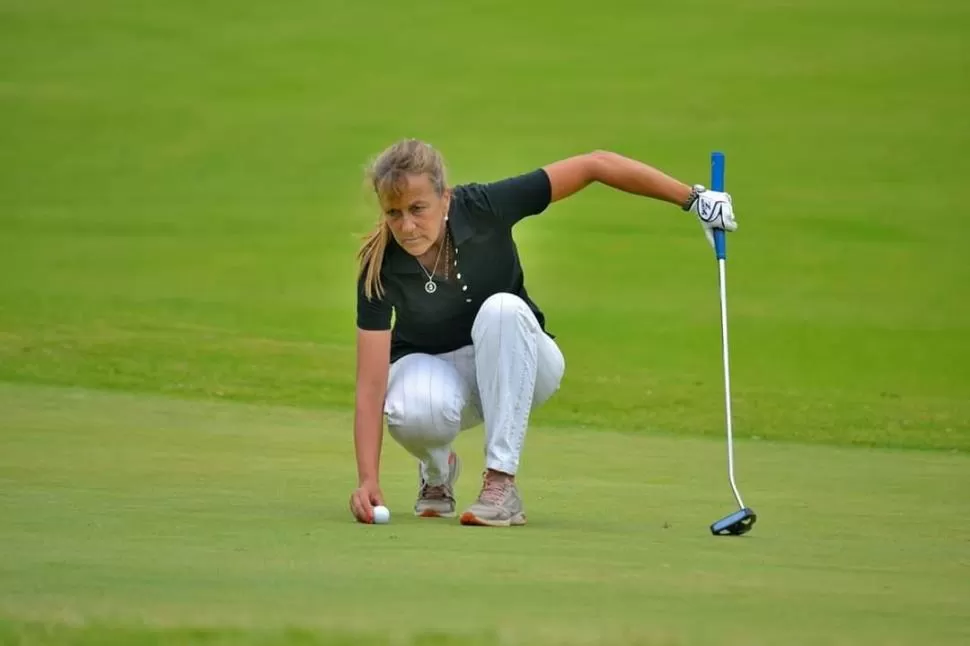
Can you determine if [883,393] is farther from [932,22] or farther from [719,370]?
[932,22]

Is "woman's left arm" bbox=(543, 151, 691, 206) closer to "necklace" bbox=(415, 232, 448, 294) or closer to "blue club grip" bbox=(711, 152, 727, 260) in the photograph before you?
"blue club grip" bbox=(711, 152, 727, 260)

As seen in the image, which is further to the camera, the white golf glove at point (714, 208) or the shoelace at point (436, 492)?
the shoelace at point (436, 492)

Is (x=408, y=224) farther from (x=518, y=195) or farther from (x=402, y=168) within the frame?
(x=518, y=195)

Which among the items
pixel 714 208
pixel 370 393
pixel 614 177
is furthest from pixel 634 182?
pixel 370 393

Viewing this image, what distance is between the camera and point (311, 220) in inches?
542

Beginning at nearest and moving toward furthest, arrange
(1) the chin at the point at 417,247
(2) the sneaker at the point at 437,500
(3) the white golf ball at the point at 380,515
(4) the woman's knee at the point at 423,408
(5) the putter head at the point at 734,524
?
(5) the putter head at the point at 734,524 < (3) the white golf ball at the point at 380,515 < (1) the chin at the point at 417,247 < (4) the woman's knee at the point at 423,408 < (2) the sneaker at the point at 437,500

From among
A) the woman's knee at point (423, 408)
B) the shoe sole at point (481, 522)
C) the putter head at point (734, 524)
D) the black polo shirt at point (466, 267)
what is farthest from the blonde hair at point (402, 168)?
the putter head at point (734, 524)

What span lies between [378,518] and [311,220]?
9.01 m

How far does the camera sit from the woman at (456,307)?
4961 millimetres

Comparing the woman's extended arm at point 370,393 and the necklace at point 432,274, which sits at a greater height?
the necklace at point 432,274

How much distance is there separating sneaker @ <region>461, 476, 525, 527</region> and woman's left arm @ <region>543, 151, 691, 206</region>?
72 cm

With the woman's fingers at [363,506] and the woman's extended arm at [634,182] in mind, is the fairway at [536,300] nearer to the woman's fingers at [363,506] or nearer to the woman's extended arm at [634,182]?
the woman's fingers at [363,506]

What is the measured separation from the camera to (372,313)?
16.7 ft

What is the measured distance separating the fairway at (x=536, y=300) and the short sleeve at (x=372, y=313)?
0.49 metres
